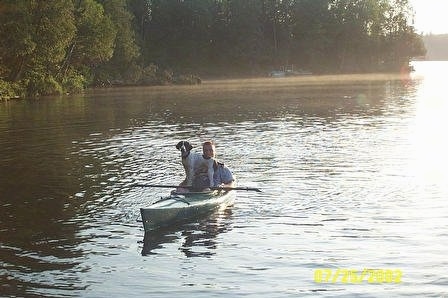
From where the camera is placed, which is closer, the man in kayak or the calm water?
the calm water

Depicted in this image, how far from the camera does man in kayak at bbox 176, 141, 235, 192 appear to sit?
1549 cm

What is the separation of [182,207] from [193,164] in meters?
1.89

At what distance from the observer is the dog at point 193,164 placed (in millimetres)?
15134

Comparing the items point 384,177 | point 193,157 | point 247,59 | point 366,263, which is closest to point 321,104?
point 384,177

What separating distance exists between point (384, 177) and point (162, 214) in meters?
8.55

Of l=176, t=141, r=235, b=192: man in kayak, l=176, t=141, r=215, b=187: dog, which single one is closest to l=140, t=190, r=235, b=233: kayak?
l=176, t=141, r=235, b=192: man in kayak

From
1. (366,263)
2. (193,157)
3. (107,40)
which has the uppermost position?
(107,40)

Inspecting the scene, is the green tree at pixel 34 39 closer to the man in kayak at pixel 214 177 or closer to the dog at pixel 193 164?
the man in kayak at pixel 214 177

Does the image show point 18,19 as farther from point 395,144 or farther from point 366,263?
point 366,263

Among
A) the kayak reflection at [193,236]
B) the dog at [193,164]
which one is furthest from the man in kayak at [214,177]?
the kayak reflection at [193,236]

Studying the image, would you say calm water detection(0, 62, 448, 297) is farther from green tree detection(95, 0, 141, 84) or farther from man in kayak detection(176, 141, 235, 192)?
green tree detection(95, 0, 141, 84)

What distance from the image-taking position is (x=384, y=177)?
62.6ft

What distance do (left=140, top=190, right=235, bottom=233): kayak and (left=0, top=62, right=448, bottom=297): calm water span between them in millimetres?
241
